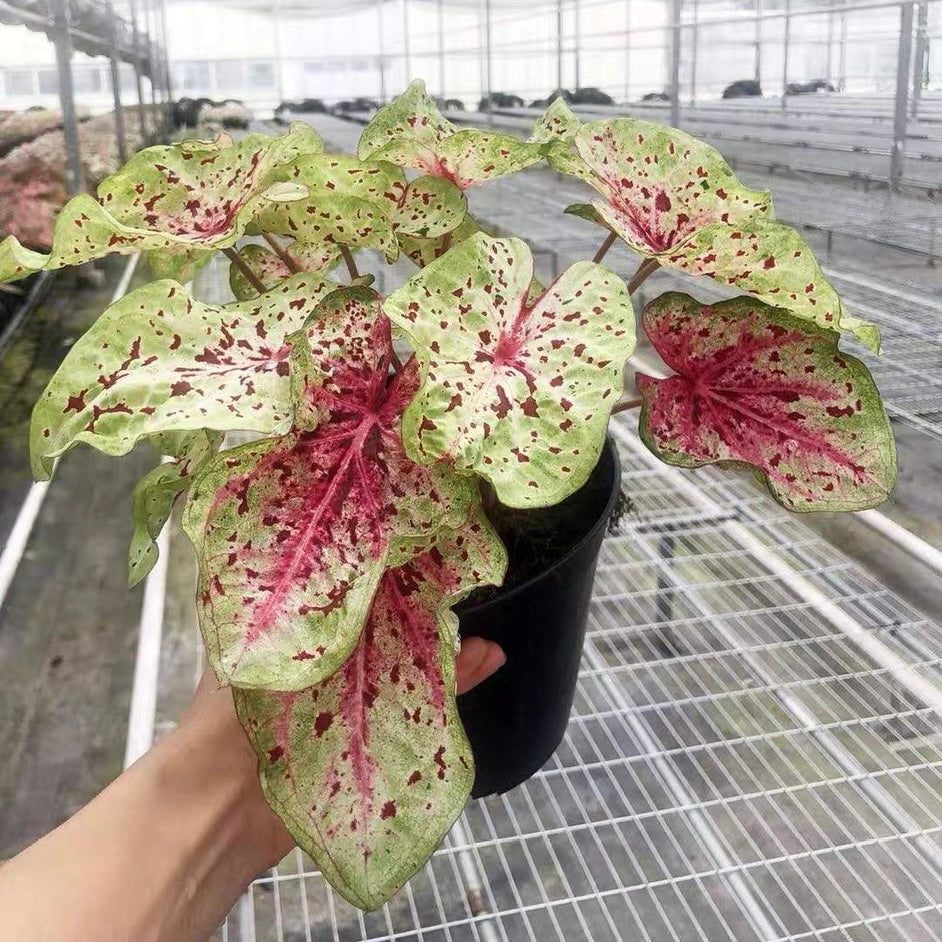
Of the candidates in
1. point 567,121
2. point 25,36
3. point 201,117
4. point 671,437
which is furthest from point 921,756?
point 201,117

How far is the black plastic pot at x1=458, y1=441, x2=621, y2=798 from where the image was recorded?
1.69ft

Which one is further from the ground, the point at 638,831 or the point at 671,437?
the point at 671,437

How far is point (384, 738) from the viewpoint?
0.42 metres

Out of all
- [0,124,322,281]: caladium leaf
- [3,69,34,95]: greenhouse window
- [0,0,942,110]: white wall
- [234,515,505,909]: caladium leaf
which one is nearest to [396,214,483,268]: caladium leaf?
[0,124,322,281]: caladium leaf

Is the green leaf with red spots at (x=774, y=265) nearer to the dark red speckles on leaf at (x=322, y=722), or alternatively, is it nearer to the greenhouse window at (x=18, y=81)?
the dark red speckles on leaf at (x=322, y=722)

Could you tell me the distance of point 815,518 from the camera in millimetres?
1250

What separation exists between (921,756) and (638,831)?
0.73 ft

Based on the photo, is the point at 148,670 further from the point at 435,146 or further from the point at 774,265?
the point at 774,265

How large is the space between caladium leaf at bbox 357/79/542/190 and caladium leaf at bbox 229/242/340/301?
0.23 ft

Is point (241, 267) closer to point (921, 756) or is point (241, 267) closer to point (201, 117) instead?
point (921, 756)

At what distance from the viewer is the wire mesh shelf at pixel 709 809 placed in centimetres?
61

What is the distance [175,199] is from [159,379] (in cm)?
14

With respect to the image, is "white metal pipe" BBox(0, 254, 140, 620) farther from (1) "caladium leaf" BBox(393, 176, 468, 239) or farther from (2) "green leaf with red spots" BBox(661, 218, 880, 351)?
(2) "green leaf with red spots" BBox(661, 218, 880, 351)

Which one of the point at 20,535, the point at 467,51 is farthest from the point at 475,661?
the point at 467,51
